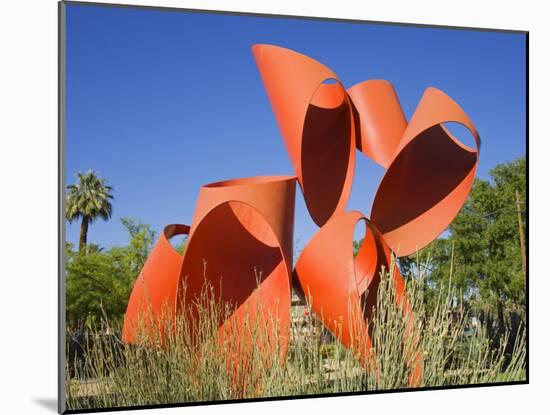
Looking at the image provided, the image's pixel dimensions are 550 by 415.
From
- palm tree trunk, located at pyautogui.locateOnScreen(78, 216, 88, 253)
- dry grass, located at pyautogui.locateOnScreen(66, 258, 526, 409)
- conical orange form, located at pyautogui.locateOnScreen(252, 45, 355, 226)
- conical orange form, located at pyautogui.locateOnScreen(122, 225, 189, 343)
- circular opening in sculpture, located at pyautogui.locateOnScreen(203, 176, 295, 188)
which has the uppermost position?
conical orange form, located at pyautogui.locateOnScreen(252, 45, 355, 226)

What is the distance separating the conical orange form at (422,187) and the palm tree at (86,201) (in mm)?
1781

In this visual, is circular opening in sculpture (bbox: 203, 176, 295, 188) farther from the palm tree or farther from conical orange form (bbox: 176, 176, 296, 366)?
the palm tree

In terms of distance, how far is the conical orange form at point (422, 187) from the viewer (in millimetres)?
5758

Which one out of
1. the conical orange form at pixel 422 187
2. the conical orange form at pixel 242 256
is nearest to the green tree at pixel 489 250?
the conical orange form at pixel 422 187

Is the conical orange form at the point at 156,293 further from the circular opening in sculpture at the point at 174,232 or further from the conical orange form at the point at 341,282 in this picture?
the conical orange form at the point at 341,282

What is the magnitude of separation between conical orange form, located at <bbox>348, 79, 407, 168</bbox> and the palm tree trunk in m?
1.93

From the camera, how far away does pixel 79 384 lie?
186 inches

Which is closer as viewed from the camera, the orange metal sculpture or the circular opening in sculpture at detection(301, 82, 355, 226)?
the orange metal sculpture

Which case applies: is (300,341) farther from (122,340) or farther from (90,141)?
(90,141)

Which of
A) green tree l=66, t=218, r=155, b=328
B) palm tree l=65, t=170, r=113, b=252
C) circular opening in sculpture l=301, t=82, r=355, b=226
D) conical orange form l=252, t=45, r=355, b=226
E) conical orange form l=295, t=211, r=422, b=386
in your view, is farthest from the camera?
circular opening in sculpture l=301, t=82, r=355, b=226

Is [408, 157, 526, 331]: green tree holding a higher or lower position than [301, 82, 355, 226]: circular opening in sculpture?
lower

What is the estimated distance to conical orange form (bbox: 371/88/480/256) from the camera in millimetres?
5758

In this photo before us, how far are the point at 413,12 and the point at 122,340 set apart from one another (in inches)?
104

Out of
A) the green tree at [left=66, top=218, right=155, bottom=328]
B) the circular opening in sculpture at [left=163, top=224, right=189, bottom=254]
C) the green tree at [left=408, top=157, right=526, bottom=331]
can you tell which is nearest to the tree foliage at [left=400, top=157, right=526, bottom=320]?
the green tree at [left=408, top=157, right=526, bottom=331]
